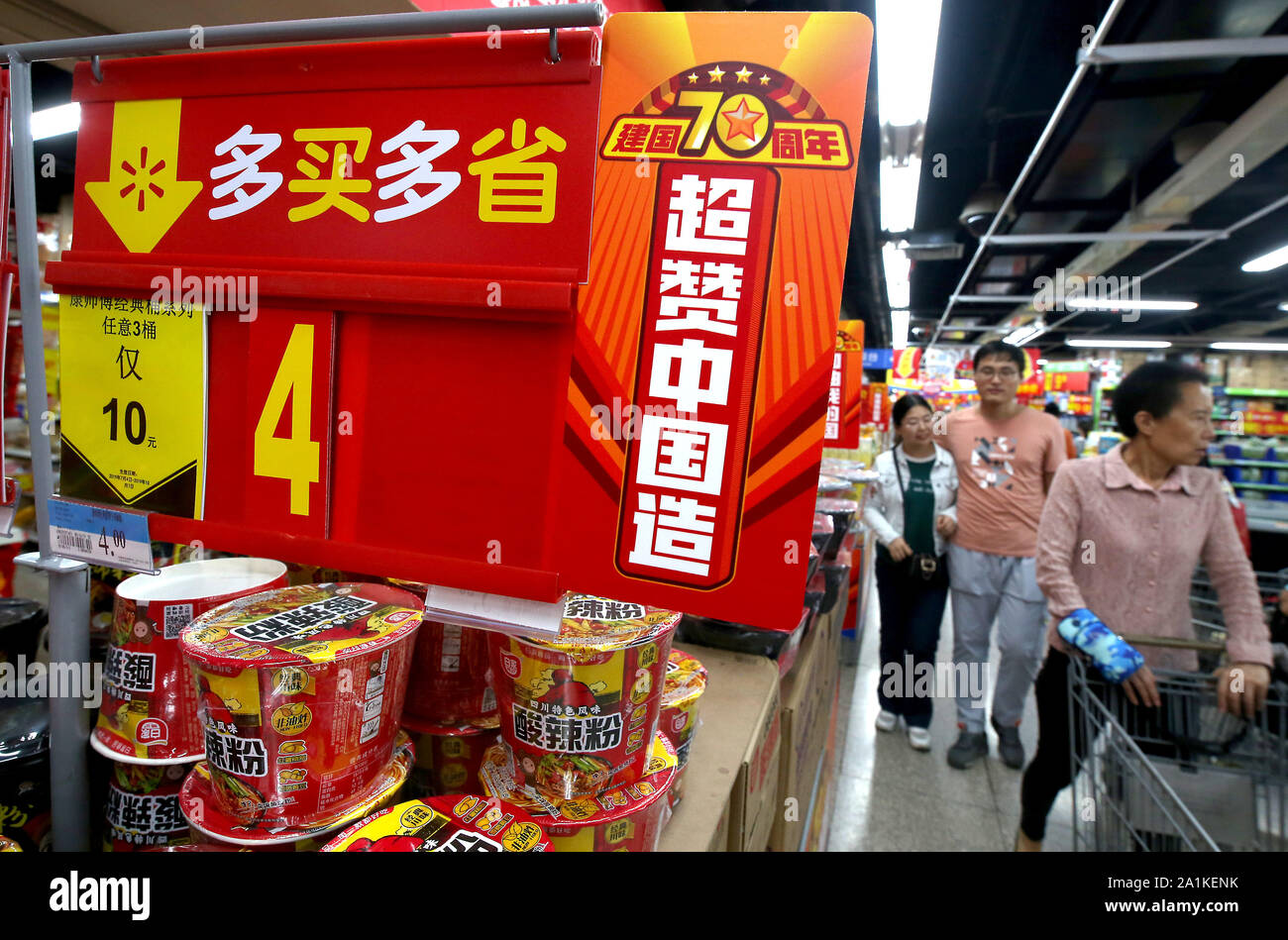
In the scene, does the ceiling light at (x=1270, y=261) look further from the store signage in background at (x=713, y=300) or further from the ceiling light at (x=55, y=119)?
the ceiling light at (x=55, y=119)

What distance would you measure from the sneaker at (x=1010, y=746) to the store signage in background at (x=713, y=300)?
353 centimetres

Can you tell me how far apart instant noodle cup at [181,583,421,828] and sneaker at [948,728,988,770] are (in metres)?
3.38

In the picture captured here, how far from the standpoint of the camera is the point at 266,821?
94cm

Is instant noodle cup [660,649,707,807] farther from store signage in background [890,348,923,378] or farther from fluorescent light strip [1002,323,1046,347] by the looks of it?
fluorescent light strip [1002,323,1046,347]

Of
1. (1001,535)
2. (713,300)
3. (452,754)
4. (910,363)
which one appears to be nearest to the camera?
(713,300)

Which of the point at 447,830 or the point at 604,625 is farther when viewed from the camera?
the point at 604,625

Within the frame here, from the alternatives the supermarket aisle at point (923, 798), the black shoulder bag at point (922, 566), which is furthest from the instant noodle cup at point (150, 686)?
the black shoulder bag at point (922, 566)

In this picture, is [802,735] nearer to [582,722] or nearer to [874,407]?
[582,722]

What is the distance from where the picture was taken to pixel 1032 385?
14.3 m

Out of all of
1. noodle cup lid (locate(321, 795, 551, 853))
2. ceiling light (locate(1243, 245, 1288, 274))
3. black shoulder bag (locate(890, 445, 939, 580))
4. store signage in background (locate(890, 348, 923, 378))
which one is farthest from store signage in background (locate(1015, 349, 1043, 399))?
noodle cup lid (locate(321, 795, 551, 853))

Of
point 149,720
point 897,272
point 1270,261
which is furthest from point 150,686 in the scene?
point 1270,261

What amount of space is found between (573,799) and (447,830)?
0.22m

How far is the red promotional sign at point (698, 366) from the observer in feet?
2.46

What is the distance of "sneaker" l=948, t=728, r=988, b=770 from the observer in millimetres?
3477
